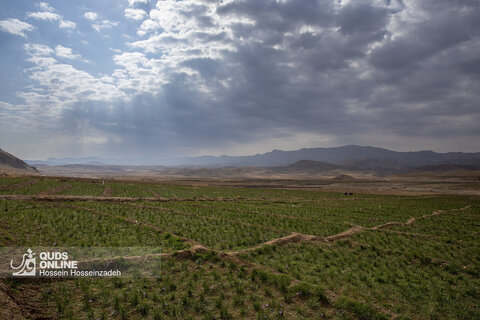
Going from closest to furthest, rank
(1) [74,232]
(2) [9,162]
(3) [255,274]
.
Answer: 1. (3) [255,274]
2. (1) [74,232]
3. (2) [9,162]

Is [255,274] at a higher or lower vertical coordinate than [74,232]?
lower

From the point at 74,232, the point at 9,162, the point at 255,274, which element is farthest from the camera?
the point at 9,162

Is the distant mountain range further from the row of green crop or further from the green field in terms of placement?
the green field

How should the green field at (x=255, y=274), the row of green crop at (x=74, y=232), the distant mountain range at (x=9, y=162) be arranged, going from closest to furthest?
the green field at (x=255, y=274) < the row of green crop at (x=74, y=232) < the distant mountain range at (x=9, y=162)

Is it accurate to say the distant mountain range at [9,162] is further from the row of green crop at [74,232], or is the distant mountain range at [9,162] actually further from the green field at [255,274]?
the green field at [255,274]

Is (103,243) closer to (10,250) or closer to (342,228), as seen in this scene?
(10,250)

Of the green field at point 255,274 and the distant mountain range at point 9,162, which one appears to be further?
the distant mountain range at point 9,162

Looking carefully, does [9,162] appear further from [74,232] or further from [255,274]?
[255,274]

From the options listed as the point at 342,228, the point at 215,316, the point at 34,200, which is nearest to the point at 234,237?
the point at 215,316

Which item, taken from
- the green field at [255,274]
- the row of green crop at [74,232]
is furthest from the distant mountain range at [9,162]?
the green field at [255,274]

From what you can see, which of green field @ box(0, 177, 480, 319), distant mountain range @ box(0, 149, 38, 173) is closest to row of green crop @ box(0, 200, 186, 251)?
green field @ box(0, 177, 480, 319)

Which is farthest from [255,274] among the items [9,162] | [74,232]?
[9,162]

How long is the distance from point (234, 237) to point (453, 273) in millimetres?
13062

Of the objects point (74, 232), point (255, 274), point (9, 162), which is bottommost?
point (255, 274)
